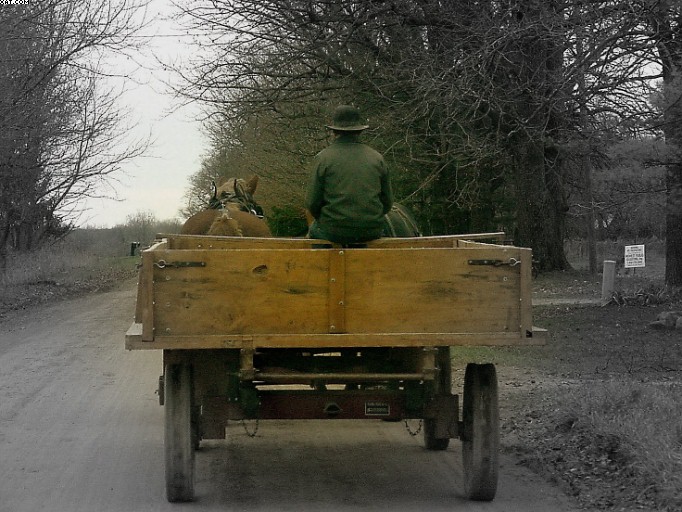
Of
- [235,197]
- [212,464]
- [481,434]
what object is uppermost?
[235,197]

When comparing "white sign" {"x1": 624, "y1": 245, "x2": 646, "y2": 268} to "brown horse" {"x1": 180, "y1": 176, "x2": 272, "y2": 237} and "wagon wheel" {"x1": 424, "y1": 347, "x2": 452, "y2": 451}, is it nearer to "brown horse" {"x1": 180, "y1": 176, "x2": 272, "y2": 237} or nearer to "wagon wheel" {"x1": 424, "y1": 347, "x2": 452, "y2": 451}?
"brown horse" {"x1": 180, "y1": 176, "x2": 272, "y2": 237}

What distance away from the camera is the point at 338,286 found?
6.32 m

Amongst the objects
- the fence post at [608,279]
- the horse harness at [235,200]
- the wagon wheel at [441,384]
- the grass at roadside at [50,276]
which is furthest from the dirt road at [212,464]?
the grass at roadside at [50,276]

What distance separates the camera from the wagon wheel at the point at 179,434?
651 centimetres

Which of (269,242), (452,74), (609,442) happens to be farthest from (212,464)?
(452,74)

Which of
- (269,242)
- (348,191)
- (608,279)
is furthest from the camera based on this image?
(608,279)

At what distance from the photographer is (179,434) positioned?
651 cm

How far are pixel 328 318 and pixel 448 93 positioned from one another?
896 centimetres

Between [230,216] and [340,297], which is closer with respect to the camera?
[340,297]

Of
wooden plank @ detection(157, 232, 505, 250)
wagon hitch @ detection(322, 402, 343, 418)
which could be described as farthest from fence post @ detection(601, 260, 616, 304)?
wagon hitch @ detection(322, 402, 343, 418)

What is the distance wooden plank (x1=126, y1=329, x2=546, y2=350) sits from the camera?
618cm

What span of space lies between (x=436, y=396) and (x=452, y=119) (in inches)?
405

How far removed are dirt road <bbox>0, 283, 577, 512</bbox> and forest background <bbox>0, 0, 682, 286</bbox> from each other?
222 inches

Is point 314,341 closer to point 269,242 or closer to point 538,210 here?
point 269,242
